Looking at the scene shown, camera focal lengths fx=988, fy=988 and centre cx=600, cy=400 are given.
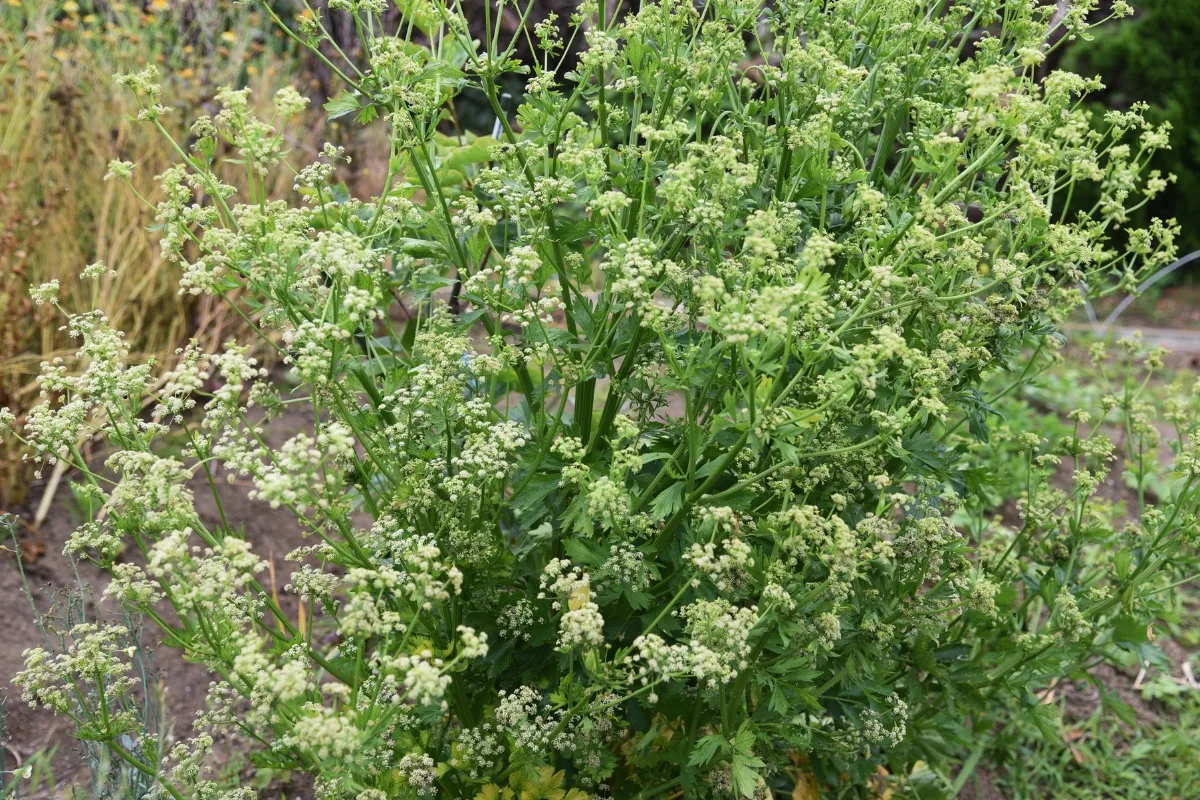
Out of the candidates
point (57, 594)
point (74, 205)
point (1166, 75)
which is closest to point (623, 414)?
point (57, 594)

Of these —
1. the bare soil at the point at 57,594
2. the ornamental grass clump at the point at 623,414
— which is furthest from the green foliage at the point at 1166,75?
the bare soil at the point at 57,594

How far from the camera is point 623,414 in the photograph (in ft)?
8.18

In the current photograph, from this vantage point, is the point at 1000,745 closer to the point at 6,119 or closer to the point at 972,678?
the point at 972,678

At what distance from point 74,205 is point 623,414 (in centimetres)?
452

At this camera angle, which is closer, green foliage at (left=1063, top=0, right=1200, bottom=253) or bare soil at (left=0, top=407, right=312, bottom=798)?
bare soil at (left=0, top=407, right=312, bottom=798)

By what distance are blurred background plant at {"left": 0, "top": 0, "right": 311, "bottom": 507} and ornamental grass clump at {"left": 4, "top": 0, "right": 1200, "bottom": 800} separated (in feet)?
9.59

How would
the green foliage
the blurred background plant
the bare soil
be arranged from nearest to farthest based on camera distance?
the bare soil < the blurred background plant < the green foliage

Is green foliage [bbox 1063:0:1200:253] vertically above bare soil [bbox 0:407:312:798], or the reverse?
green foliage [bbox 1063:0:1200:253]

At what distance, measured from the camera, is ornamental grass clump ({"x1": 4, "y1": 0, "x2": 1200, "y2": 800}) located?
6.47 feet

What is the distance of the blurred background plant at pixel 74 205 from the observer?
4.91m

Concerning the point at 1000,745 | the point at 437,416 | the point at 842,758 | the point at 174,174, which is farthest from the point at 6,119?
the point at 1000,745

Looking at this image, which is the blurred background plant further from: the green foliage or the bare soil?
the green foliage

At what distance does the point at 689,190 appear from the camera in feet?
6.61

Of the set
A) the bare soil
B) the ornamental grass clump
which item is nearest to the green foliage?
the ornamental grass clump
